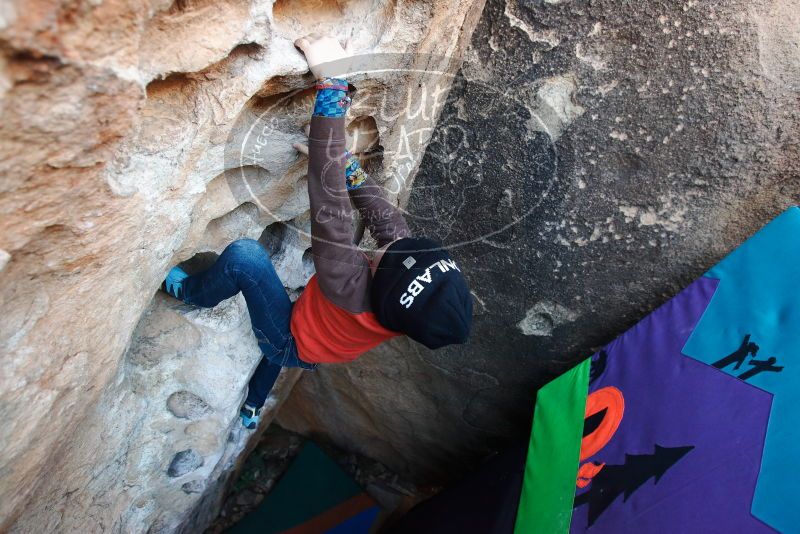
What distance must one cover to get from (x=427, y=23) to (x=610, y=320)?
29.2 inches

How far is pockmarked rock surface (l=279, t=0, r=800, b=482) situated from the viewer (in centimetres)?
88

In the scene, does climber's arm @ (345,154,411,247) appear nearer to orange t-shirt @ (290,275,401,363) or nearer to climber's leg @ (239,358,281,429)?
orange t-shirt @ (290,275,401,363)

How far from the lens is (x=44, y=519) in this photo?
35.4 inches

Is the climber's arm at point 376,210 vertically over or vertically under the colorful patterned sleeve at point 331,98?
under

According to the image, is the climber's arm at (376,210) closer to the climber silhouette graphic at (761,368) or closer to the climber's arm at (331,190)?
the climber's arm at (331,190)

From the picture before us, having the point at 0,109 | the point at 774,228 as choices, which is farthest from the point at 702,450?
the point at 0,109

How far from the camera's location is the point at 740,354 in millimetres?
909

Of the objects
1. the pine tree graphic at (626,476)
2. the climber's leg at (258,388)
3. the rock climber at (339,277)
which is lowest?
the climber's leg at (258,388)

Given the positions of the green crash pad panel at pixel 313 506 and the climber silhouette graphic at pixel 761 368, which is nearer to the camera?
the climber silhouette graphic at pixel 761 368

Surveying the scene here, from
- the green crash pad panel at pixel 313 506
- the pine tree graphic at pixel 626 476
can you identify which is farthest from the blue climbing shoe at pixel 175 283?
the green crash pad panel at pixel 313 506

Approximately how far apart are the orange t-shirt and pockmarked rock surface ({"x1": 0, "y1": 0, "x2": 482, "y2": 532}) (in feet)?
0.52

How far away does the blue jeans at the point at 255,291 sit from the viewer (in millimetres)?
937

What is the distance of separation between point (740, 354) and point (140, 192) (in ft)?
3.11

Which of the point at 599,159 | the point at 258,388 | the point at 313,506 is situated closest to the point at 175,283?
the point at 258,388
